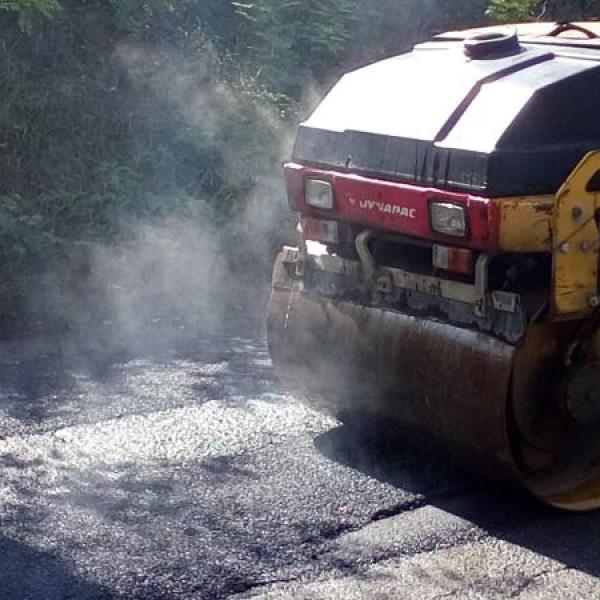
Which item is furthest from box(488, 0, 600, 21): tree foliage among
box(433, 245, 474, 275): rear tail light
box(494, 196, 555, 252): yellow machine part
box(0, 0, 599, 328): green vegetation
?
box(494, 196, 555, 252): yellow machine part

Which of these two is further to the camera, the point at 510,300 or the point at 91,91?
the point at 91,91

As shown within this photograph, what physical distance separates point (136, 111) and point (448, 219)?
208 inches

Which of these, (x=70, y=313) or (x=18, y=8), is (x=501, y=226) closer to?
(x=70, y=313)

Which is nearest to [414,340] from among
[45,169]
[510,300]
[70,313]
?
[510,300]

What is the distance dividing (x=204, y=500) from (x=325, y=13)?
7.10 meters

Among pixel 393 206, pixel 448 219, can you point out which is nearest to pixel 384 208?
pixel 393 206

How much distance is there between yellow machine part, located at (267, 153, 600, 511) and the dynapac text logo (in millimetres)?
392

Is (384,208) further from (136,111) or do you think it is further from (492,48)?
(136,111)

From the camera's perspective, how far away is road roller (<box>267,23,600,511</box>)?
4.59 meters

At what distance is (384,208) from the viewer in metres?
4.96

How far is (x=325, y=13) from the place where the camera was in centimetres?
1124

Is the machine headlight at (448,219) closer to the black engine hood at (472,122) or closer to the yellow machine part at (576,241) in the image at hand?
the black engine hood at (472,122)

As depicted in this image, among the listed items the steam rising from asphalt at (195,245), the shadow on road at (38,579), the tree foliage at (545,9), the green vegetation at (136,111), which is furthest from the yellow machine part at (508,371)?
the tree foliage at (545,9)

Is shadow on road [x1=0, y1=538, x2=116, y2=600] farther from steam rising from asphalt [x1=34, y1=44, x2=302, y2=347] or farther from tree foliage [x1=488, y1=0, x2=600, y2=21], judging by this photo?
tree foliage [x1=488, y1=0, x2=600, y2=21]
